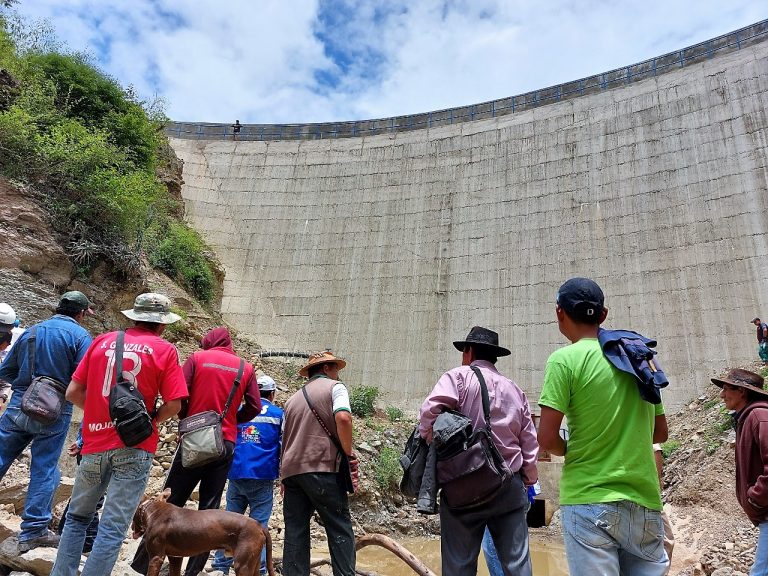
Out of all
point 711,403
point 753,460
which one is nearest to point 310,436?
point 753,460

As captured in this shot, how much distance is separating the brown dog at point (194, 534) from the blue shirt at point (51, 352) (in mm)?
1159

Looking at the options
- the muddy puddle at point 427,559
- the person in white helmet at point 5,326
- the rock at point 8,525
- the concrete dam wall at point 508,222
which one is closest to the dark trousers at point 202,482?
the rock at point 8,525

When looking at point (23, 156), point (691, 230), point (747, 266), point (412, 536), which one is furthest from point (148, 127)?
point (747, 266)

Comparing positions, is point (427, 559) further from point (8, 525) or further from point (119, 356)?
point (119, 356)

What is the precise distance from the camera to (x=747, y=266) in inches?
460

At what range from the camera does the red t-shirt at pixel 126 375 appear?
2.78 meters

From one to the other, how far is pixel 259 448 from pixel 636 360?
105 inches

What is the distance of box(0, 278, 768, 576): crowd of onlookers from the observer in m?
1.94

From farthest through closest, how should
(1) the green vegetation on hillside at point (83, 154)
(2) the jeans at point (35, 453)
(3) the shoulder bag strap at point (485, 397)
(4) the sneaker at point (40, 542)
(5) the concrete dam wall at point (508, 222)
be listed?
1. (5) the concrete dam wall at point (508, 222)
2. (1) the green vegetation on hillside at point (83, 154)
3. (2) the jeans at point (35, 453)
4. (4) the sneaker at point (40, 542)
5. (3) the shoulder bag strap at point (485, 397)

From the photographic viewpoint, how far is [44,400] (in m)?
3.29

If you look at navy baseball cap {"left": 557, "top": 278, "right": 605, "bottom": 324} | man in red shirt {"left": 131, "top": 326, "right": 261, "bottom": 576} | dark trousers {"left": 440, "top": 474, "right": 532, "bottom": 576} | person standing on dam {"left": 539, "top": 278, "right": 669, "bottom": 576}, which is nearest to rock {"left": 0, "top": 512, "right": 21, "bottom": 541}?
man in red shirt {"left": 131, "top": 326, "right": 261, "bottom": 576}

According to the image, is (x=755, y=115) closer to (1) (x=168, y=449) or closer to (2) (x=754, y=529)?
(2) (x=754, y=529)

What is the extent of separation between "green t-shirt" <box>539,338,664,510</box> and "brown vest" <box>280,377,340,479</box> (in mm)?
1462

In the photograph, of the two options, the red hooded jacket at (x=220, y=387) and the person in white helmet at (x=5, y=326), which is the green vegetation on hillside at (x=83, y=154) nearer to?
the person in white helmet at (x=5, y=326)
